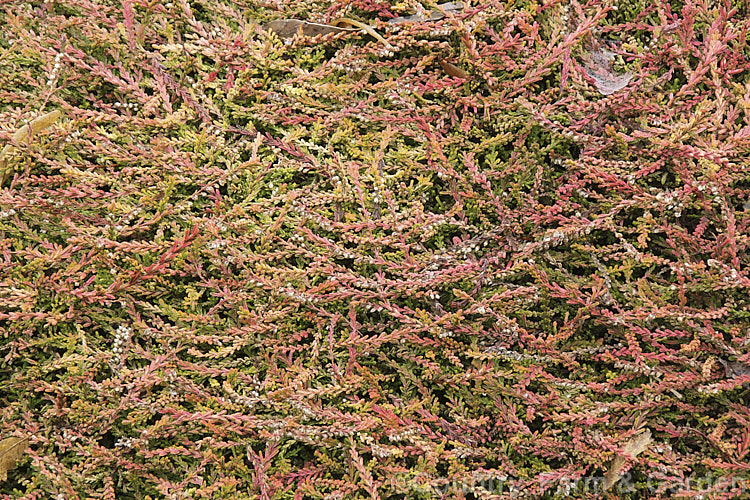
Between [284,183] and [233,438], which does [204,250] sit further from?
[233,438]

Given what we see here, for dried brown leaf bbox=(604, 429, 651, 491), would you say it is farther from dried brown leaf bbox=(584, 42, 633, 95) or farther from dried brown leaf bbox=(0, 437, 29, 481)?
dried brown leaf bbox=(0, 437, 29, 481)

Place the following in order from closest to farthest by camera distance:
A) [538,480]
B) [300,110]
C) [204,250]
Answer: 1. [538,480]
2. [204,250]
3. [300,110]

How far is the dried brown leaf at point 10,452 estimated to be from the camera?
187 centimetres

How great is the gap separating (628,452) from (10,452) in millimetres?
2083

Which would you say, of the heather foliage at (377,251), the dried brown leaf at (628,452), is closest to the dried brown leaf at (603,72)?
the heather foliage at (377,251)

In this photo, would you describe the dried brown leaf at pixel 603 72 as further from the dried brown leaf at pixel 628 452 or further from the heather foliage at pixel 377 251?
the dried brown leaf at pixel 628 452

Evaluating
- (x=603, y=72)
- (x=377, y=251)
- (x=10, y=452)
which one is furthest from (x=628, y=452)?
(x=10, y=452)

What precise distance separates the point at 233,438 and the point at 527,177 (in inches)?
54.9

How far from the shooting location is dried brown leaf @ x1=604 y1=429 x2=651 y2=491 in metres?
1.85

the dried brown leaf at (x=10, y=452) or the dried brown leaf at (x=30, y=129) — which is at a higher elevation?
the dried brown leaf at (x=30, y=129)

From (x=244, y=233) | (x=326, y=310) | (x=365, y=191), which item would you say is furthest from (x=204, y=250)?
(x=365, y=191)

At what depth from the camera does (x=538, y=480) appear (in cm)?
185

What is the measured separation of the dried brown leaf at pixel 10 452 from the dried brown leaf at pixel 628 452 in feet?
6.52

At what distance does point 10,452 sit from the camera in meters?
1.89
